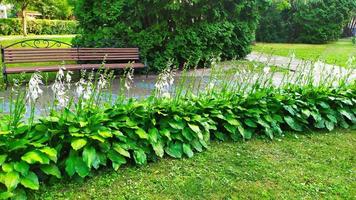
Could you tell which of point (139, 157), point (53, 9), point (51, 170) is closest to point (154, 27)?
point (139, 157)

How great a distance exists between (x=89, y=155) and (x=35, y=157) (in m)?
0.49

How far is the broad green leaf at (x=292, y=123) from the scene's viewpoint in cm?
510

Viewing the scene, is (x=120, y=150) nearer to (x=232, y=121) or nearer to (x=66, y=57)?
(x=232, y=121)

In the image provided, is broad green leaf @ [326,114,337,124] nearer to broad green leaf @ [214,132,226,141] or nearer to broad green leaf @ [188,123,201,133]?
broad green leaf @ [214,132,226,141]

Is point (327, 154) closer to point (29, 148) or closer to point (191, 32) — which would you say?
point (29, 148)

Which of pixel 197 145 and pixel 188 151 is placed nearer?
pixel 188 151

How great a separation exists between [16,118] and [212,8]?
25.7 ft

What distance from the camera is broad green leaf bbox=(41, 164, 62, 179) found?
3305 mm

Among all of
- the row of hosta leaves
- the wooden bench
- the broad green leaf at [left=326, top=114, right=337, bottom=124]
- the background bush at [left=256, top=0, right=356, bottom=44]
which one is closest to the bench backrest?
the wooden bench

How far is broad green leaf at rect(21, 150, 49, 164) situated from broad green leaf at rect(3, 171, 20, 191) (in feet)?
0.46

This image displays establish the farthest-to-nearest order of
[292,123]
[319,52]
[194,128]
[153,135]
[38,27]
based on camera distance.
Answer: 1. [38,27]
2. [319,52]
3. [292,123]
4. [194,128]
5. [153,135]

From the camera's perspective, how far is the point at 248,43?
41.4 feet

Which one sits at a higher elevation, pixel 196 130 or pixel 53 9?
pixel 53 9

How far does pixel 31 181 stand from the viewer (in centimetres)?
313
